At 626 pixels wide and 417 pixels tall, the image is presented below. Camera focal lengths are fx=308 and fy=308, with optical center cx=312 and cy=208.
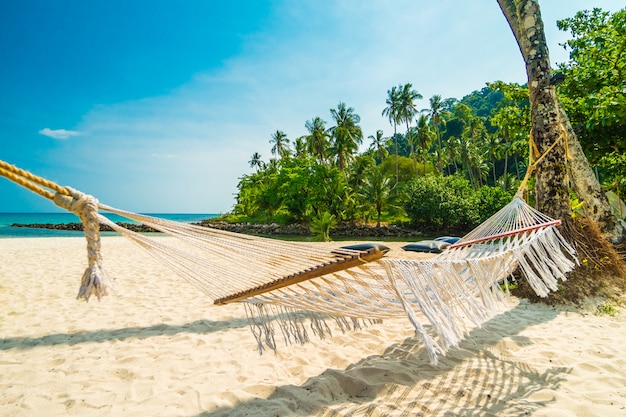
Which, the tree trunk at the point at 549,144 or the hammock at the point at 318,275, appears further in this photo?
the tree trunk at the point at 549,144

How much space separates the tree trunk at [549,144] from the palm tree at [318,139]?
62.5ft

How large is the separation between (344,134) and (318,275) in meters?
20.7

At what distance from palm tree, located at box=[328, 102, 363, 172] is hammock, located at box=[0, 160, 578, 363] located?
778 inches

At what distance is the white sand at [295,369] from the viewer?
1.40 meters

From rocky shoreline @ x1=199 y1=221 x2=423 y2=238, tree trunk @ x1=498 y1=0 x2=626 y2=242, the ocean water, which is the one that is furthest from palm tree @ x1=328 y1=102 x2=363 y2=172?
tree trunk @ x1=498 y1=0 x2=626 y2=242

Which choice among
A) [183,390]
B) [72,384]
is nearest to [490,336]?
[183,390]

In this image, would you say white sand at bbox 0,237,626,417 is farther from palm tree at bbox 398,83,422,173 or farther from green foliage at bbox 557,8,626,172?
palm tree at bbox 398,83,422,173

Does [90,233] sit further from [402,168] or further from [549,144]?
[402,168]

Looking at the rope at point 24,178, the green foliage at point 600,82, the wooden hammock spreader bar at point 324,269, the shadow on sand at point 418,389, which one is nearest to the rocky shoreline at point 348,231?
the green foliage at point 600,82

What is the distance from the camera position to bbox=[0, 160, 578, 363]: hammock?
3.68ft

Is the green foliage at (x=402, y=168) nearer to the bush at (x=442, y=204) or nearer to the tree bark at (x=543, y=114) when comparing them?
the bush at (x=442, y=204)

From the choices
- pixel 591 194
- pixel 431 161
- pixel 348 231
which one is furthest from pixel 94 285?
pixel 431 161

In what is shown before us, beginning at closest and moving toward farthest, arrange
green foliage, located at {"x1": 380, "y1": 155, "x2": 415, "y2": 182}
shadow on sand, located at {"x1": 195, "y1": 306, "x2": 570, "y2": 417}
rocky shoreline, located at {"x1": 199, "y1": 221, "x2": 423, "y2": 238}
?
shadow on sand, located at {"x1": 195, "y1": 306, "x2": 570, "y2": 417}
rocky shoreline, located at {"x1": 199, "y1": 221, "x2": 423, "y2": 238}
green foliage, located at {"x1": 380, "y1": 155, "x2": 415, "y2": 182}

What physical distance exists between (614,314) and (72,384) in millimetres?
3830
